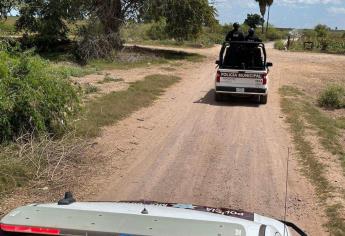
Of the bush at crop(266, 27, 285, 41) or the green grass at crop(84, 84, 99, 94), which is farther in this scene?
the bush at crop(266, 27, 285, 41)

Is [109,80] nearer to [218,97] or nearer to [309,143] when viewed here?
[218,97]

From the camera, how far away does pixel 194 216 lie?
11.1 ft

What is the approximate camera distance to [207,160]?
10.3 metres

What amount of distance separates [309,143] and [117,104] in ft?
19.8

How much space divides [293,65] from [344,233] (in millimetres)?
26398

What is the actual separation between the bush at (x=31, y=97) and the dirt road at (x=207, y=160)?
3.62 ft

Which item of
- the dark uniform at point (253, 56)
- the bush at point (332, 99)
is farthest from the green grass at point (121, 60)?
the bush at point (332, 99)

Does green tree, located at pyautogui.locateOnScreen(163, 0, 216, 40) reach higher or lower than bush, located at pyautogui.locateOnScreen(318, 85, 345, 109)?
higher

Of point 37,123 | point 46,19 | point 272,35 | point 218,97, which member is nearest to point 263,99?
point 218,97

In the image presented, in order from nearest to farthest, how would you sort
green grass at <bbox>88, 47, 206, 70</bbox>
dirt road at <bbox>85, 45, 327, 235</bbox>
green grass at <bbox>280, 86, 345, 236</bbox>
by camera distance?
1. green grass at <bbox>280, 86, 345, 236</bbox>
2. dirt road at <bbox>85, 45, 327, 235</bbox>
3. green grass at <bbox>88, 47, 206, 70</bbox>

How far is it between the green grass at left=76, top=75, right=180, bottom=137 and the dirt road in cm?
35

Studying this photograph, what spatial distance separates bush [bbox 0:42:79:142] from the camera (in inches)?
380

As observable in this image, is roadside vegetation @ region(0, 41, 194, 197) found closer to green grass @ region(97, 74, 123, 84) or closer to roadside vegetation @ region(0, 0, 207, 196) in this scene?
roadside vegetation @ region(0, 0, 207, 196)

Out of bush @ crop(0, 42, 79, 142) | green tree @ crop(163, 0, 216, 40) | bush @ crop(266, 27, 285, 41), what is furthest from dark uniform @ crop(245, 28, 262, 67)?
bush @ crop(266, 27, 285, 41)
